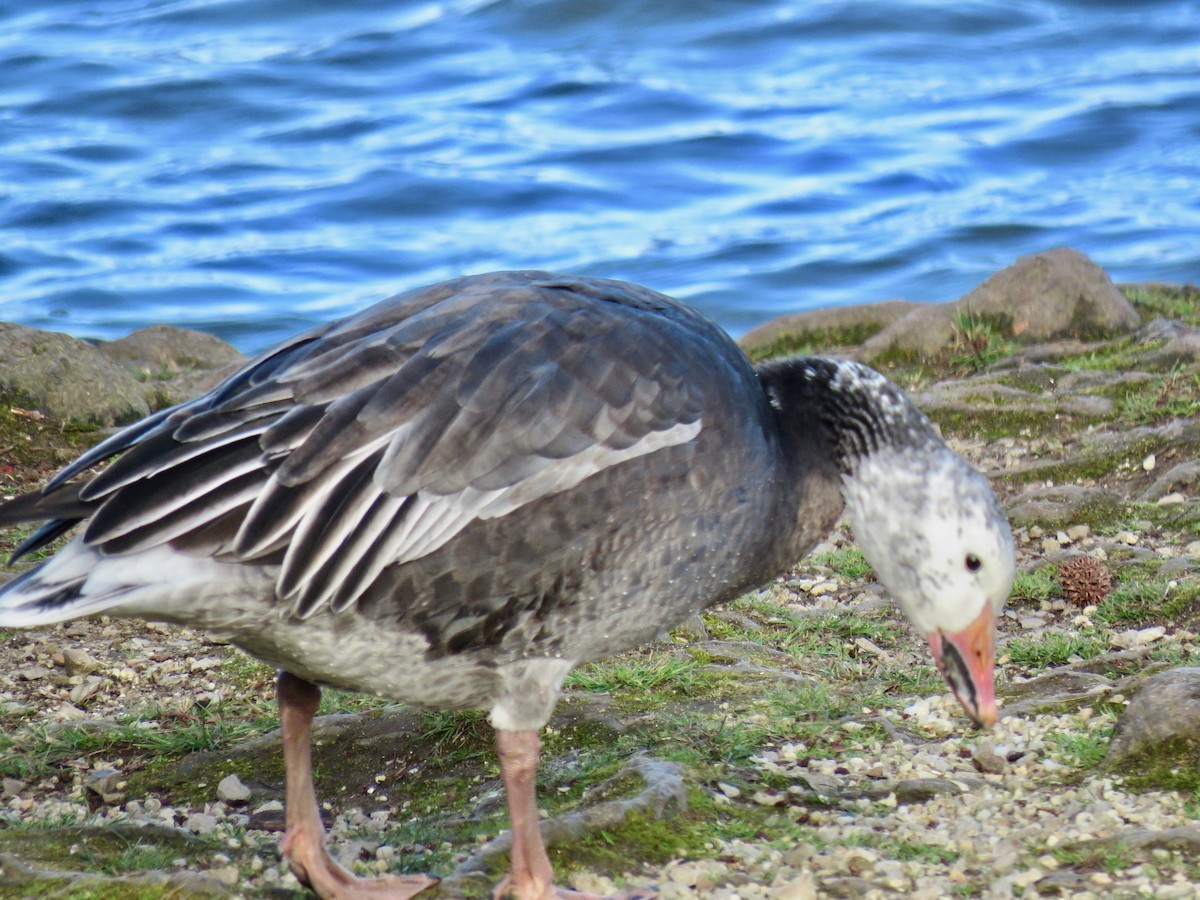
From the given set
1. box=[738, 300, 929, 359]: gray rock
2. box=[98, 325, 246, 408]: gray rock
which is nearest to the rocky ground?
box=[98, 325, 246, 408]: gray rock

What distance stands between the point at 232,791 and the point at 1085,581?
11.8 feet

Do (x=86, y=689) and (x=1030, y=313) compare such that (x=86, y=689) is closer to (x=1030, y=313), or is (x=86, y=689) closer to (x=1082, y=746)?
(x=1082, y=746)

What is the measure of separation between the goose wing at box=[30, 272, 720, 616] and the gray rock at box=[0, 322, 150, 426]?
4334mm

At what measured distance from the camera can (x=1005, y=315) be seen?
10297 millimetres

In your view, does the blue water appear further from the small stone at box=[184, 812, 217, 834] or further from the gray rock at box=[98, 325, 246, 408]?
the small stone at box=[184, 812, 217, 834]

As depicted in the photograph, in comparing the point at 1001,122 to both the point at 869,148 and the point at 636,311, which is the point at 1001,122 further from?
the point at 636,311

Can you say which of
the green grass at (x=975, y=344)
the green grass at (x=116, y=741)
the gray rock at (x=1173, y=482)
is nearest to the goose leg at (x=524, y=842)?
the green grass at (x=116, y=741)

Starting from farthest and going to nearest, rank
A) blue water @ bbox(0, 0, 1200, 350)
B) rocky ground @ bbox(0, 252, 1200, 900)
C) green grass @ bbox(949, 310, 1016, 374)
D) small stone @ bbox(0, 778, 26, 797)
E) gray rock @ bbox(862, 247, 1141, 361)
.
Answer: blue water @ bbox(0, 0, 1200, 350) → gray rock @ bbox(862, 247, 1141, 361) → green grass @ bbox(949, 310, 1016, 374) → small stone @ bbox(0, 778, 26, 797) → rocky ground @ bbox(0, 252, 1200, 900)

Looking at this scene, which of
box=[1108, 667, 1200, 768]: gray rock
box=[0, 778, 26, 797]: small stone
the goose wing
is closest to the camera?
the goose wing

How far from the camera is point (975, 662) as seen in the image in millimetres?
4145

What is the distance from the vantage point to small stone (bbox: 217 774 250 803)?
4.71m

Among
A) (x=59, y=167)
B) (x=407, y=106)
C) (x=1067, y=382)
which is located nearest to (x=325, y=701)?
(x=1067, y=382)

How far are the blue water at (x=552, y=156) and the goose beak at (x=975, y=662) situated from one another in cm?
1176

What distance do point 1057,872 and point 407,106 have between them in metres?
18.4
